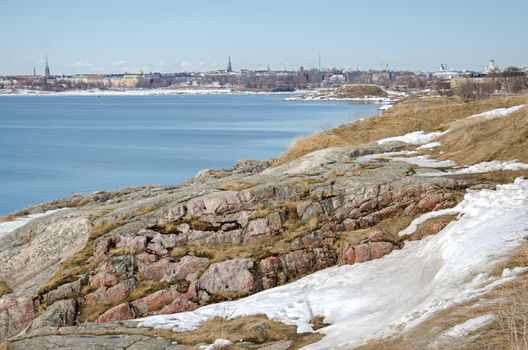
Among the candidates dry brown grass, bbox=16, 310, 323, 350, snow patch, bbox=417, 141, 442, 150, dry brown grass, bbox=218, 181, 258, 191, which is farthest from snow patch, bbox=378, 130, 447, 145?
dry brown grass, bbox=16, 310, 323, 350

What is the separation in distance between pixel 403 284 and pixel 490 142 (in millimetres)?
9670

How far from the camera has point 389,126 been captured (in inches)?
1432

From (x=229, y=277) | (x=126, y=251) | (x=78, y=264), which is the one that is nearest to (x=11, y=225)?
(x=78, y=264)

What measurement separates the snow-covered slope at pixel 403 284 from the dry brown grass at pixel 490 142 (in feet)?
10.4

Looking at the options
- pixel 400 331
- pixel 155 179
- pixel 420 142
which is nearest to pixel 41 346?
pixel 400 331

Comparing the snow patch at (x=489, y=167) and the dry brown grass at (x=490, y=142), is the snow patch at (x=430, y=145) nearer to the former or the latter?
the dry brown grass at (x=490, y=142)

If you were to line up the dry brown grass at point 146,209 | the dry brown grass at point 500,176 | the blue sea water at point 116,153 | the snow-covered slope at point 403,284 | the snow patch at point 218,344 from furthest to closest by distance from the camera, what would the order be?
the blue sea water at point 116,153 < the dry brown grass at point 146,209 < the dry brown grass at point 500,176 < the snow patch at point 218,344 < the snow-covered slope at point 403,284

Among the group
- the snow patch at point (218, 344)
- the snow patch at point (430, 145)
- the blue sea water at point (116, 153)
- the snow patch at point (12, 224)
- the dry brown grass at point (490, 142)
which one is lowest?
the blue sea water at point (116, 153)

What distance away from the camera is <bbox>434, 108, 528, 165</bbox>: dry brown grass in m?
19.5

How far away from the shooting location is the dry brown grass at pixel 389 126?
110 ft

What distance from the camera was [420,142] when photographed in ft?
91.1

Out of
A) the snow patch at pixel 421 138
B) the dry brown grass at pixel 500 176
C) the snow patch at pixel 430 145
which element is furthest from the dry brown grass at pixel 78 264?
the snow patch at pixel 421 138

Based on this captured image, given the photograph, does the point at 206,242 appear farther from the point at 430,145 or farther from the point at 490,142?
the point at 430,145

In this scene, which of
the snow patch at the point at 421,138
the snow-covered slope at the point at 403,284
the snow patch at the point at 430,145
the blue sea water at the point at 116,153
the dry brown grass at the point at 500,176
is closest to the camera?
the snow-covered slope at the point at 403,284
